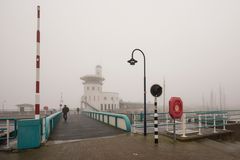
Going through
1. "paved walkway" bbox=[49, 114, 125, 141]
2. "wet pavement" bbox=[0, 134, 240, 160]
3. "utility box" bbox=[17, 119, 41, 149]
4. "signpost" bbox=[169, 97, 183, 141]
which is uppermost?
"signpost" bbox=[169, 97, 183, 141]

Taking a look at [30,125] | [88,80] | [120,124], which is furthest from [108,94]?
[30,125]

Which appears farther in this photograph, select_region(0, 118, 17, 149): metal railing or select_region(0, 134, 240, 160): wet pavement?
select_region(0, 118, 17, 149): metal railing

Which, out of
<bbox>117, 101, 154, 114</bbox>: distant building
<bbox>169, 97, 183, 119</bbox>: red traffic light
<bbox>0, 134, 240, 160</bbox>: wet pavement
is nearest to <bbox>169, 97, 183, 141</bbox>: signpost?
<bbox>169, 97, 183, 119</bbox>: red traffic light

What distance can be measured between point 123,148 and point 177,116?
126 inches

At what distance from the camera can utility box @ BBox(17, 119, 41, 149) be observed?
6535mm

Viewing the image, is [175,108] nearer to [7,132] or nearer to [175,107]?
[175,107]

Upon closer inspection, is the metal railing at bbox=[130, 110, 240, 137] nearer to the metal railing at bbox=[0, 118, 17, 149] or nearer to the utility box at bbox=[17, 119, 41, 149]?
the utility box at bbox=[17, 119, 41, 149]

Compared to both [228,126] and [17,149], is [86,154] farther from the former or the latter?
[228,126]

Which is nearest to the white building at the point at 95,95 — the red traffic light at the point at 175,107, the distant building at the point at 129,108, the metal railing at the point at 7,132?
the distant building at the point at 129,108

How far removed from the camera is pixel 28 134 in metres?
6.65

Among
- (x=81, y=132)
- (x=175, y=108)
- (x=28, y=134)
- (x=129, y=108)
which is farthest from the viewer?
(x=129, y=108)

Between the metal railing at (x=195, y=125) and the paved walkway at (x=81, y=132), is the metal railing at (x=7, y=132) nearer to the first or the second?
the paved walkway at (x=81, y=132)

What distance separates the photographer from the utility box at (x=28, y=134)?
654 cm

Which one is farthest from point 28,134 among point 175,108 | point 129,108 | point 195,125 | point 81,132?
point 129,108
